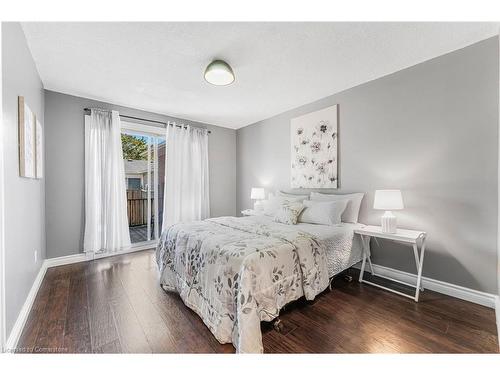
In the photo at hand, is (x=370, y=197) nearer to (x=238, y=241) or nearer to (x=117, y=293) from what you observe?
(x=238, y=241)

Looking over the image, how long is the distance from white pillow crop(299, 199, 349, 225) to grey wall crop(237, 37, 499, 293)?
356 millimetres

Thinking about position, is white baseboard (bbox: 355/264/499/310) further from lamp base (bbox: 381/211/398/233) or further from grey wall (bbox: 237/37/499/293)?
lamp base (bbox: 381/211/398/233)

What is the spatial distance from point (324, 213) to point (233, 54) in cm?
201

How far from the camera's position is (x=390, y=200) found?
2.15m

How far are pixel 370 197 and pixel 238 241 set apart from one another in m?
1.85

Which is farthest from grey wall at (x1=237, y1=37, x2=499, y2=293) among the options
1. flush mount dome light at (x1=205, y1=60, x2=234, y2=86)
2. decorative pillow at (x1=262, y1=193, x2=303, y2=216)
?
flush mount dome light at (x1=205, y1=60, x2=234, y2=86)

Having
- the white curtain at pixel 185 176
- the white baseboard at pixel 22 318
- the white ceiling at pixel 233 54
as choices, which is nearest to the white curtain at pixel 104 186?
the white ceiling at pixel 233 54

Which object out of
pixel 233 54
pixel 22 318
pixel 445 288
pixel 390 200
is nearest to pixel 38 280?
pixel 22 318

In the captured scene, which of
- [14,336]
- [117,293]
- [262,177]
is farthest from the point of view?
[262,177]

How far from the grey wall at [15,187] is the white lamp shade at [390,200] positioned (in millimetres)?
2937

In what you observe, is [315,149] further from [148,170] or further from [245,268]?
[148,170]

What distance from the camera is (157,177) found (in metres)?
4.03

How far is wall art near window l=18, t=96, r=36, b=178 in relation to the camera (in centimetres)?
166

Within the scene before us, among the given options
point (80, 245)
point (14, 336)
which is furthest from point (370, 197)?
point (80, 245)
